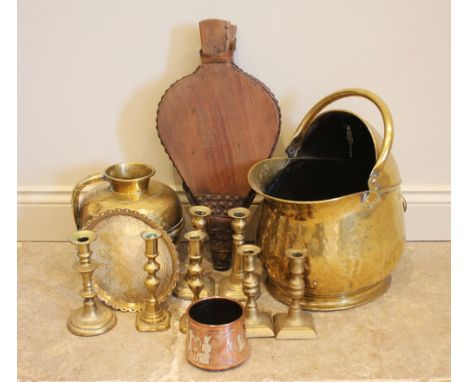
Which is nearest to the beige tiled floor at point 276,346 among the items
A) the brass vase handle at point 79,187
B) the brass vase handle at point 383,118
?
the brass vase handle at point 79,187

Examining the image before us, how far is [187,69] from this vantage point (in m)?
1.44

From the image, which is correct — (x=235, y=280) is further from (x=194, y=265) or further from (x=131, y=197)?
(x=131, y=197)

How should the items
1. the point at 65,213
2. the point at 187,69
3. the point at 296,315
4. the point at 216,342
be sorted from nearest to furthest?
the point at 216,342 → the point at 296,315 → the point at 187,69 → the point at 65,213

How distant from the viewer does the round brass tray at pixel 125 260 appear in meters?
1.27

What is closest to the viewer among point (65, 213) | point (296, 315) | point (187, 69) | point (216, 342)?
point (216, 342)

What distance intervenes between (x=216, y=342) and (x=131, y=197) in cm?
39

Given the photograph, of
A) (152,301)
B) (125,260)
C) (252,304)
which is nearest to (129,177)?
(125,260)

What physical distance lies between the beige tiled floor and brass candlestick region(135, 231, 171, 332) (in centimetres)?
2

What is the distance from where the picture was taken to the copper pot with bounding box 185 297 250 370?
3.52 feet

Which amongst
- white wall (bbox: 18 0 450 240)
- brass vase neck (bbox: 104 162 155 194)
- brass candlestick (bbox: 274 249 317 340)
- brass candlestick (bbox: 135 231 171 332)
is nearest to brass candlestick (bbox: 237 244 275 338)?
brass candlestick (bbox: 274 249 317 340)

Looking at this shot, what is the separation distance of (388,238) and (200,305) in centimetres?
43

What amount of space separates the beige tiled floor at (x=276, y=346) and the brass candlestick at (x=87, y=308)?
2 cm

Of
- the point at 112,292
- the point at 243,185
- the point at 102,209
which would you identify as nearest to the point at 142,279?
the point at 112,292

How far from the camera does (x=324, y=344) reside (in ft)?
3.85
